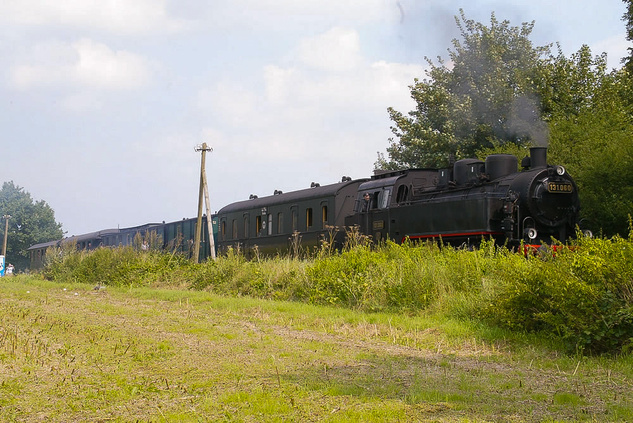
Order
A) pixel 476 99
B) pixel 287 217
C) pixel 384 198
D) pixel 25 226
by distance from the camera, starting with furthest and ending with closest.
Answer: pixel 25 226 < pixel 476 99 < pixel 287 217 < pixel 384 198

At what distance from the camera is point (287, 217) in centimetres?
2455

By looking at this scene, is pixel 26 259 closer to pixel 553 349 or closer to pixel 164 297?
pixel 164 297

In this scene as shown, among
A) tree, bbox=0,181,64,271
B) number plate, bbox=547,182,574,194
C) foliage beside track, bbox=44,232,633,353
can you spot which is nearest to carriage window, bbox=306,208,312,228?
foliage beside track, bbox=44,232,633,353

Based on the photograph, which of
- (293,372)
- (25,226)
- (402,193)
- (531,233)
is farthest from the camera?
(25,226)

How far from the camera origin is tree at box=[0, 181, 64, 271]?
235 ft

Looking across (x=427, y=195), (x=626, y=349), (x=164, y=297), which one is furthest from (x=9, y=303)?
(x=626, y=349)

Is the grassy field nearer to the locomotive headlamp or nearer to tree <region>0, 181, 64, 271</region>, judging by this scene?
the locomotive headlamp

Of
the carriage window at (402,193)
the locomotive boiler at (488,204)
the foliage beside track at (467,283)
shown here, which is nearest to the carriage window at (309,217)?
the locomotive boiler at (488,204)

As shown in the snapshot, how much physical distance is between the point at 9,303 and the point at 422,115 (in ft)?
75.8

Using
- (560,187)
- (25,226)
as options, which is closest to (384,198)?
→ (560,187)

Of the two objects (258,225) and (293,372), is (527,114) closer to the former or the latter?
(258,225)

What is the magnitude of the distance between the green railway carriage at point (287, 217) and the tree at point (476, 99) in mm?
8796

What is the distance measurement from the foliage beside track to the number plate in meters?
2.51

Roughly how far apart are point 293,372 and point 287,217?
17.7m
